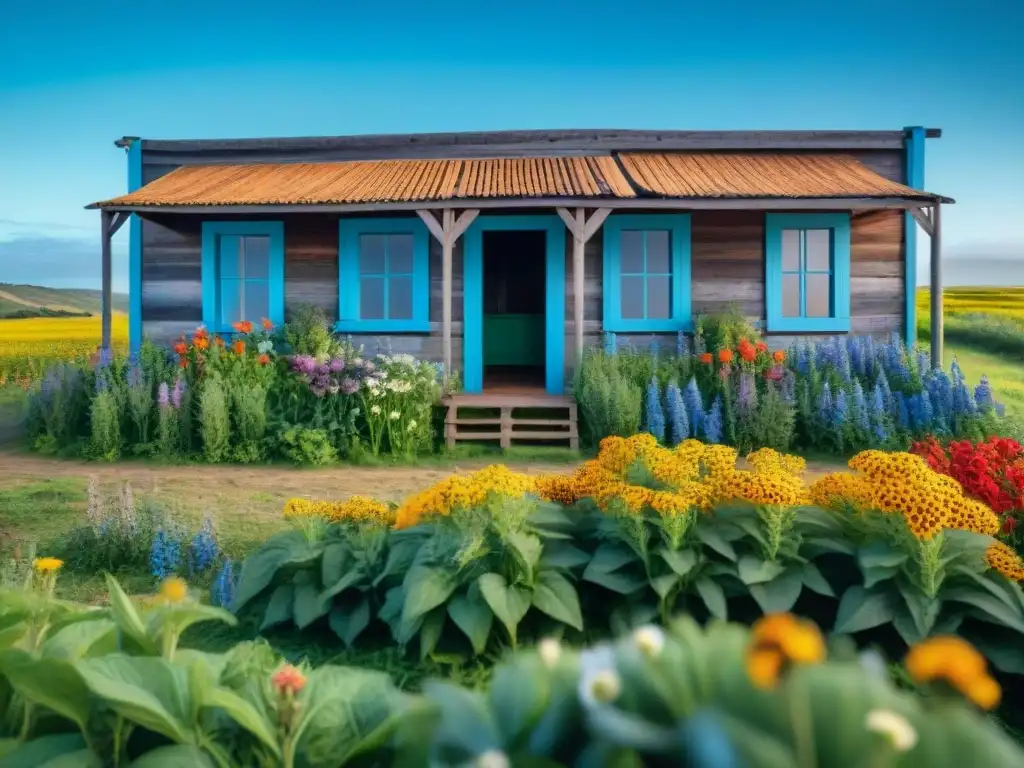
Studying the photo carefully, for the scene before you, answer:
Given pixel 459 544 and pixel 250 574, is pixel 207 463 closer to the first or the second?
pixel 250 574

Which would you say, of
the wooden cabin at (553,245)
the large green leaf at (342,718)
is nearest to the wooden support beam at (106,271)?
the wooden cabin at (553,245)

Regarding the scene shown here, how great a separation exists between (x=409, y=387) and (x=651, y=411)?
2.69 m

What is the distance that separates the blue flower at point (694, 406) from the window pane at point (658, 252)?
2.63 m

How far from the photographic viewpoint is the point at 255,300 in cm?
1245

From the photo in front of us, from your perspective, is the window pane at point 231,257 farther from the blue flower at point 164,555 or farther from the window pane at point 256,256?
the blue flower at point 164,555

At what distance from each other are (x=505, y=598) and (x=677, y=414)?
6.57 meters

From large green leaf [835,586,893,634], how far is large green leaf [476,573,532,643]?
3.77 feet

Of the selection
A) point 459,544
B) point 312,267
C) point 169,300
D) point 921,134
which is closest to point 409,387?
point 312,267

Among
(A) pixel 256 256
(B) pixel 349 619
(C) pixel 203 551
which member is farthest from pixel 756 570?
(A) pixel 256 256

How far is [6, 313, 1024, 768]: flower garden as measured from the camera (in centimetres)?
101

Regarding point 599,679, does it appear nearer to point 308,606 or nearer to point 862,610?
point 862,610

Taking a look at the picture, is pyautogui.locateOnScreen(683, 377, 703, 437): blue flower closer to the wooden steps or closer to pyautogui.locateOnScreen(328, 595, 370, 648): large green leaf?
the wooden steps

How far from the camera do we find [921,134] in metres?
12.6

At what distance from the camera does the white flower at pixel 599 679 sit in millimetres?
1068
